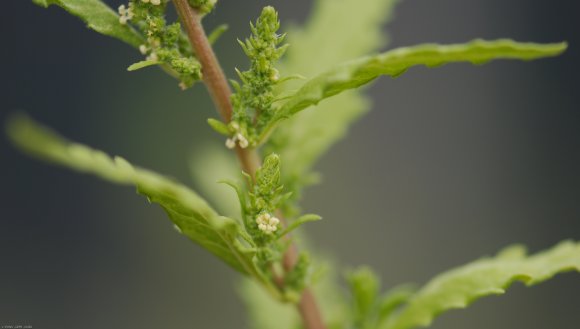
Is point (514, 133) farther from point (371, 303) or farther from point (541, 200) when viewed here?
point (371, 303)

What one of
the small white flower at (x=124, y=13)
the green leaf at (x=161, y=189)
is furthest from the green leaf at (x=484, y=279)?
the small white flower at (x=124, y=13)

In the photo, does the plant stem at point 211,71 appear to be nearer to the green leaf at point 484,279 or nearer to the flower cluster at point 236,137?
the flower cluster at point 236,137

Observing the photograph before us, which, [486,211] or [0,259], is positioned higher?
[486,211]

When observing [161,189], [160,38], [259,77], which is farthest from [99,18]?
[161,189]

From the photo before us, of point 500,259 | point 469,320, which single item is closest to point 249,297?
point 500,259

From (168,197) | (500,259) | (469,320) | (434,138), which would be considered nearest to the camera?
(168,197)

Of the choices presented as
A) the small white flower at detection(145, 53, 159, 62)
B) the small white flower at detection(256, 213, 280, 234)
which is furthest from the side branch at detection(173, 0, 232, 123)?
the small white flower at detection(256, 213, 280, 234)
